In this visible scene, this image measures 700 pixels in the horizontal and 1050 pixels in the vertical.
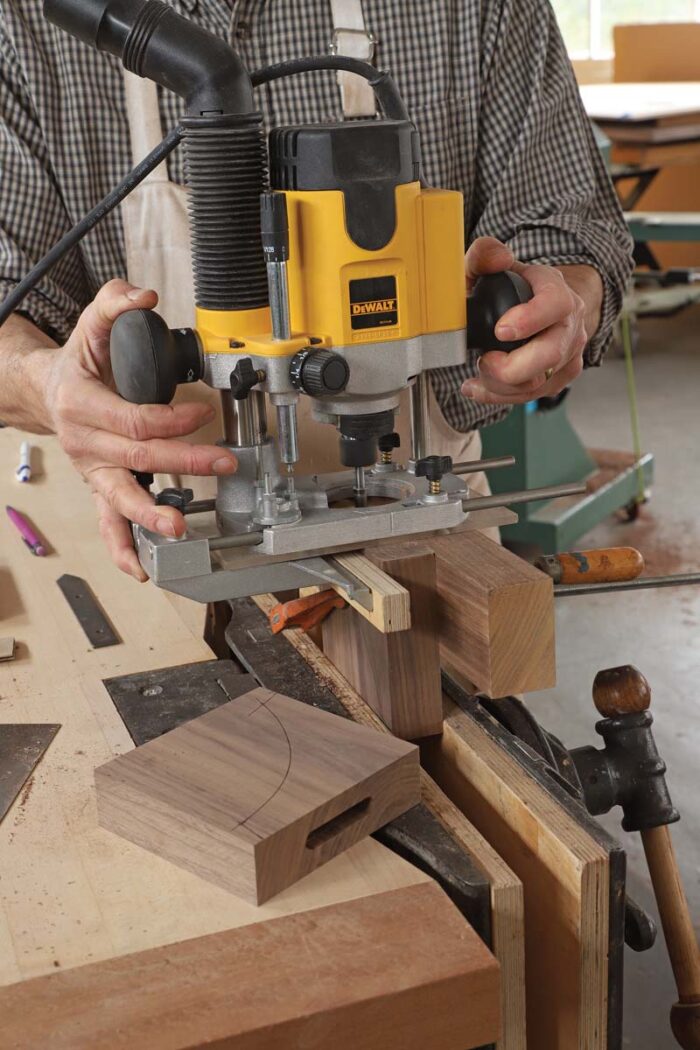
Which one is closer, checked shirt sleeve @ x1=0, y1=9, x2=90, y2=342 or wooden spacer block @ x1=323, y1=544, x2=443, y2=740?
wooden spacer block @ x1=323, y1=544, x2=443, y2=740

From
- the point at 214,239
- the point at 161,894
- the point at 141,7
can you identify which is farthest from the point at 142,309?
the point at 161,894

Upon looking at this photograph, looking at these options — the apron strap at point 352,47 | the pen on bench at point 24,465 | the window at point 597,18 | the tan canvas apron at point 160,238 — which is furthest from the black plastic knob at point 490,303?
the window at point 597,18

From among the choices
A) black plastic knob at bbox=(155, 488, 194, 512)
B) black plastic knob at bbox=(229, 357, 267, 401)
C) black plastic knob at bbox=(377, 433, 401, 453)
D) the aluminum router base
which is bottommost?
the aluminum router base

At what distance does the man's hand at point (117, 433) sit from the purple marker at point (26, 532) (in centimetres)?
35

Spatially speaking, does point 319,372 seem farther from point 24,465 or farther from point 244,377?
point 24,465

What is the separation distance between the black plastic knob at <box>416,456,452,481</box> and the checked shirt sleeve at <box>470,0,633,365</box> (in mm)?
514

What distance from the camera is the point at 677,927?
1.15m

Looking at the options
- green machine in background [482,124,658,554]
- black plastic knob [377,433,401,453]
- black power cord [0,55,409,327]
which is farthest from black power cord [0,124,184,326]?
green machine in background [482,124,658,554]

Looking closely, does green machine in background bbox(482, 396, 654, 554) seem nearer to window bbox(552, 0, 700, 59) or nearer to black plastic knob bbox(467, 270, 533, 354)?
black plastic knob bbox(467, 270, 533, 354)

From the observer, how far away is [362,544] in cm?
102

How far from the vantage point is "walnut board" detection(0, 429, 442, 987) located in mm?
788

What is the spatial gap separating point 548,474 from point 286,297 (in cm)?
254

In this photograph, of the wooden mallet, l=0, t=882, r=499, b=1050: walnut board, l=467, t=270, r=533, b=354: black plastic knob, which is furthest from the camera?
the wooden mallet

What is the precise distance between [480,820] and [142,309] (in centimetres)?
49
